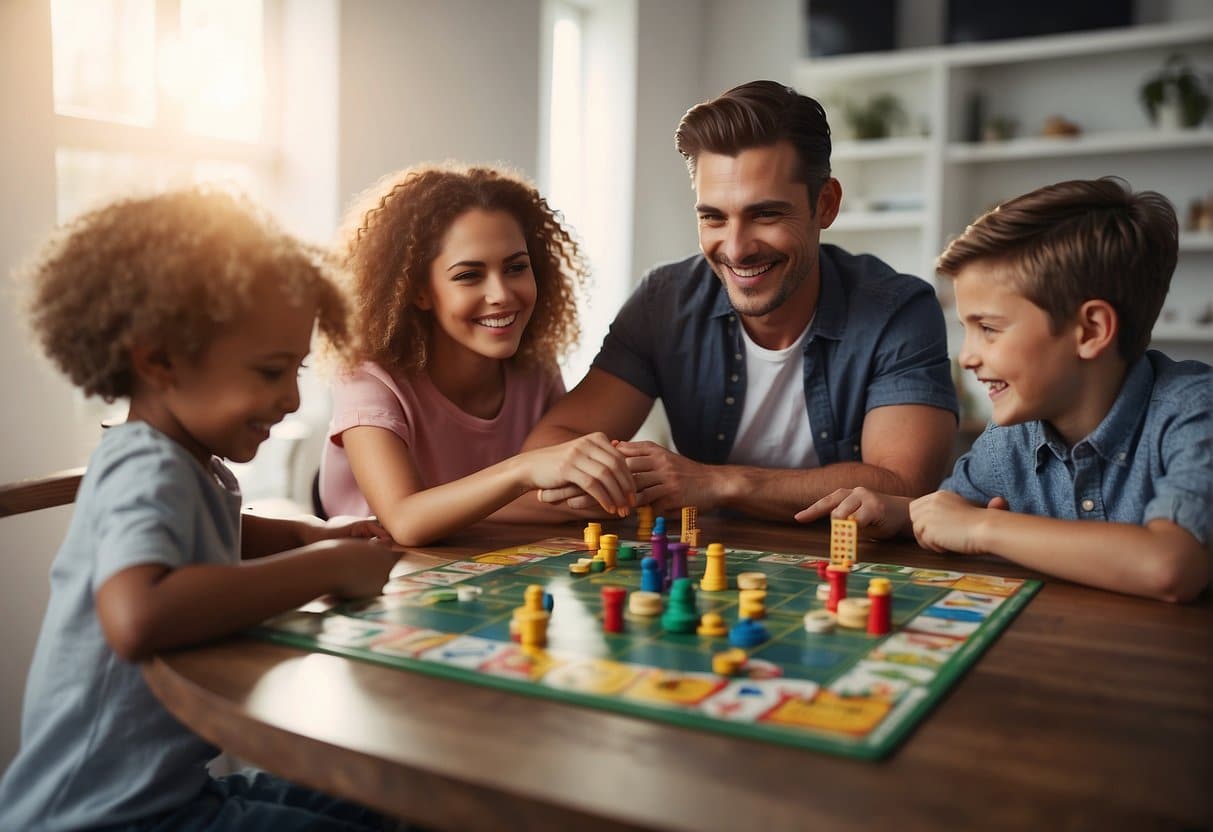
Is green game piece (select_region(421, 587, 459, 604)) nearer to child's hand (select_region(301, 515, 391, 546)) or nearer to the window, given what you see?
child's hand (select_region(301, 515, 391, 546))

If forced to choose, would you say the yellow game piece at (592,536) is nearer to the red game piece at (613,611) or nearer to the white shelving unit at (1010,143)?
the red game piece at (613,611)

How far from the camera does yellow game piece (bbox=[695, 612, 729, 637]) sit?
3.74 ft

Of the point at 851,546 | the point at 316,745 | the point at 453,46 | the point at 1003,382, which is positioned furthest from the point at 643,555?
the point at 453,46

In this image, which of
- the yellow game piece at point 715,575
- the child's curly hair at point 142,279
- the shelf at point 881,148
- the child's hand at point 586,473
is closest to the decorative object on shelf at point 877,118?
the shelf at point 881,148

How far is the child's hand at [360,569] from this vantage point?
48.8 inches

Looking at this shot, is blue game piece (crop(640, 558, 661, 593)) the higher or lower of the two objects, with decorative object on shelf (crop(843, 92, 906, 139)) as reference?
lower

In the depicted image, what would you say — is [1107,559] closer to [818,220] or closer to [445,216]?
[818,220]

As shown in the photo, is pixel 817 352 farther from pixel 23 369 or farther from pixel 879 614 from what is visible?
pixel 23 369

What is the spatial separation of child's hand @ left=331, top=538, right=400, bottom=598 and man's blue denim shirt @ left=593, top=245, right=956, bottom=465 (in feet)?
3.84

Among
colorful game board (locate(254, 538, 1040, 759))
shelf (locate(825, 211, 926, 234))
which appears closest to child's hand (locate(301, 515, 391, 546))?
colorful game board (locate(254, 538, 1040, 759))

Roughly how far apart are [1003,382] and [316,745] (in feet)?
3.81

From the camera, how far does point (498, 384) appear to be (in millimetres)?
2346

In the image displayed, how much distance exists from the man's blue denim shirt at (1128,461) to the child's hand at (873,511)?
159mm

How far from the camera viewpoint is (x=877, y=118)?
18.5 ft
